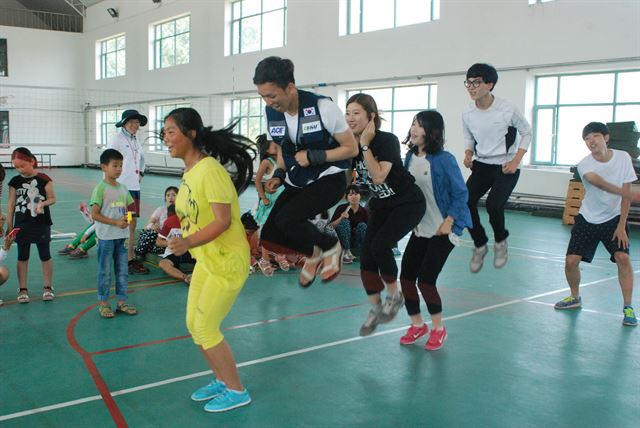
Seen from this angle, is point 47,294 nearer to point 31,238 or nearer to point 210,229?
point 31,238

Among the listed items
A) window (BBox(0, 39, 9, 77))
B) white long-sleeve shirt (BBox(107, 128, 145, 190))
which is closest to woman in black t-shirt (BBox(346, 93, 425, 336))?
white long-sleeve shirt (BBox(107, 128, 145, 190))

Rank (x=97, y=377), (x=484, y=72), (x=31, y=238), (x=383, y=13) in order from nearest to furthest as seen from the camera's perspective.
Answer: (x=97, y=377)
(x=484, y=72)
(x=31, y=238)
(x=383, y=13)

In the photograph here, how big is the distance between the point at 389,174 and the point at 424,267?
824mm

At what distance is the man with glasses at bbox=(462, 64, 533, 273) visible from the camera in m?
5.24

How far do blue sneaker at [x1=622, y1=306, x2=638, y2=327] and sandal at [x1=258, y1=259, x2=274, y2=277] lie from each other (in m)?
3.83

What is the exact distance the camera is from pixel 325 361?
4629 mm

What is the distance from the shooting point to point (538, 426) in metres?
3.55

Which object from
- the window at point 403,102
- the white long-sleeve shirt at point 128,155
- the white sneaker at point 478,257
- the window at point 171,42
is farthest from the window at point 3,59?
the white sneaker at point 478,257

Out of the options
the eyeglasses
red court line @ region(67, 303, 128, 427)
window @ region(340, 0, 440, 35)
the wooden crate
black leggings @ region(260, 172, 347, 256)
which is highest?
window @ region(340, 0, 440, 35)

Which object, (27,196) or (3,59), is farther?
(3,59)

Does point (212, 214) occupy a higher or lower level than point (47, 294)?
Result: higher

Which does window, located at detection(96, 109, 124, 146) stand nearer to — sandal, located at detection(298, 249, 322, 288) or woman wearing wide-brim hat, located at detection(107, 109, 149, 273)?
woman wearing wide-brim hat, located at detection(107, 109, 149, 273)

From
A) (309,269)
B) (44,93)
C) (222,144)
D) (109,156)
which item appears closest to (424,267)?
(309,269)

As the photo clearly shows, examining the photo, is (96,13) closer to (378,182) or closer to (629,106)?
(629,106)
